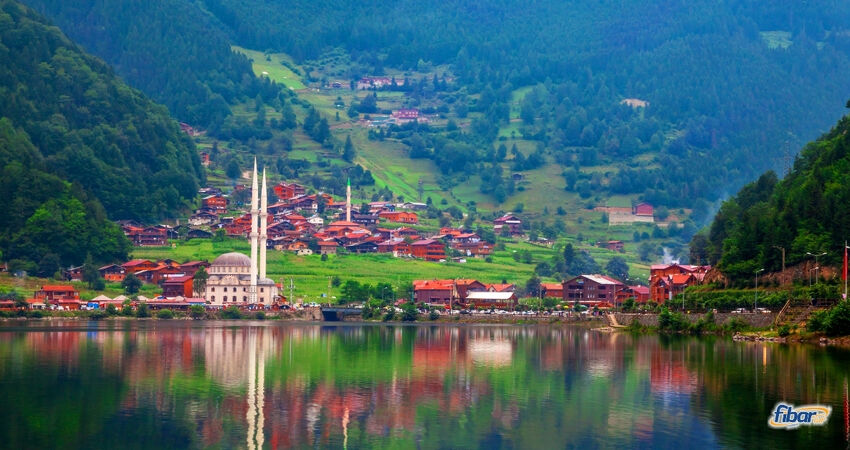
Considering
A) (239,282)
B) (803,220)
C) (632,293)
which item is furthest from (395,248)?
(803,220)

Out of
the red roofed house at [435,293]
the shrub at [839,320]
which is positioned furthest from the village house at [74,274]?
the shrub at [839,320]

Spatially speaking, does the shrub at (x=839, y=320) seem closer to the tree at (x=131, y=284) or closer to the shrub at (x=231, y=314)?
the shrub at (x=231, y=314)

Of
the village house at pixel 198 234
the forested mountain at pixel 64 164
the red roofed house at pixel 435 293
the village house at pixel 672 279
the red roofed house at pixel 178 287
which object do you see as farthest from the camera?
the village house at pixel 198 234

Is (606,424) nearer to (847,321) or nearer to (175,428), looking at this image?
(175,428)

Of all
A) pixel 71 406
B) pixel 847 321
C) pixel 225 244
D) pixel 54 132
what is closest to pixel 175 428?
pixel 71 406

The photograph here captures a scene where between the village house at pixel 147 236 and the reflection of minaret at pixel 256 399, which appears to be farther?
the village house at pixel 147 236

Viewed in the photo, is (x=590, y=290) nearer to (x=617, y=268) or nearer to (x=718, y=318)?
(x=617, y=268)
